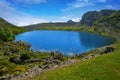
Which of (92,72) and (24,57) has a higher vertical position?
(92,72)

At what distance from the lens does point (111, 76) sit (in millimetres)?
34312

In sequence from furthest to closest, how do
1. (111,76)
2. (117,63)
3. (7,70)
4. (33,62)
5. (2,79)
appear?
1. (33,62)
2. (7,70)
3. (2,79)
4. (117,63)
5. (111,76)

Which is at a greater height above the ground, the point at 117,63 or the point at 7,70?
the point at 117,63

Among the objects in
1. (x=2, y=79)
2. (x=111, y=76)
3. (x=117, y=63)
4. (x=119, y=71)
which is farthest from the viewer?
(x=2, y=79)

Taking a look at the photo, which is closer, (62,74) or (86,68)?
(62,74)

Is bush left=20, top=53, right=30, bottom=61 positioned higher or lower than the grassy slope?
lower

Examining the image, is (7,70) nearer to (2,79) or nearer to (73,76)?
(2,79)

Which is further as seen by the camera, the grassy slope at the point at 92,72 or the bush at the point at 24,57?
the bush at the point at 24,57

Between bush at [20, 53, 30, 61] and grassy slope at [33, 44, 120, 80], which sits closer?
grassy slope at [33, 44, 120, 80]

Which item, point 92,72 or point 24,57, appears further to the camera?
point 24,57

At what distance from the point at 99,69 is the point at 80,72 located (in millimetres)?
3963

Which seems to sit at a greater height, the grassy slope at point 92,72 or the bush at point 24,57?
the grassy slope at point 92,72

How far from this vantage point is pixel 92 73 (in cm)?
3378

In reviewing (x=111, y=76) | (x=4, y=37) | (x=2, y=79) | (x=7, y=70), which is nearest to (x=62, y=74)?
(x=111, y=76)
